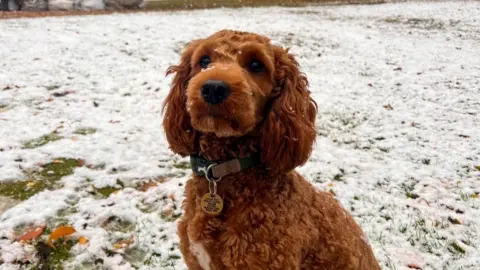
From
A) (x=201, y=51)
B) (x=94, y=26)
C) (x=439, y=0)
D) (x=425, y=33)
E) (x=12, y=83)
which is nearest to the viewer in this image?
(x=201, y=51)

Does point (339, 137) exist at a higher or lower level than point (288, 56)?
lower

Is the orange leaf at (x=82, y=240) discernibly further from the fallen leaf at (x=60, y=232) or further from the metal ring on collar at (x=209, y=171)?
the metal ring on collar at (x=209, y=171)

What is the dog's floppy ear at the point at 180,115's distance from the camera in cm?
271

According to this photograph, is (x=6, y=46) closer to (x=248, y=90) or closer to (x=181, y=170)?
(x=181, y=170)

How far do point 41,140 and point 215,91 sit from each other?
14.4 ft

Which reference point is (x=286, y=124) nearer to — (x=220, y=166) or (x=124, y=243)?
(x=220, y=166)

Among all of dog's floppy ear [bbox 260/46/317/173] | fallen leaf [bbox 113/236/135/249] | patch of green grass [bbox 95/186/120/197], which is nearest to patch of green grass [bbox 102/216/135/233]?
fallen leaf [bbox 113/236/135/249]

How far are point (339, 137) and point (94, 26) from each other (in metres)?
9.84

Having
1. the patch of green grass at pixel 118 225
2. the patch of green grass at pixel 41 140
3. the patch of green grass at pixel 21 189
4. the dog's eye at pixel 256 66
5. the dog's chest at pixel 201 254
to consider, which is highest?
the dog's eye at pixel 256 66

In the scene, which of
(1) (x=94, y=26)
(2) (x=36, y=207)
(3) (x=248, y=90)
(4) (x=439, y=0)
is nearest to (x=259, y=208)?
(3) (x=248, y=90)

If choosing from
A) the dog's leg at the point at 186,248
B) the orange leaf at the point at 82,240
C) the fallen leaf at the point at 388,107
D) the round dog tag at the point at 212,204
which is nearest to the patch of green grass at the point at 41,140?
the orange leaf at the point at 82,240

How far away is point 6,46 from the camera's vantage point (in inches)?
393

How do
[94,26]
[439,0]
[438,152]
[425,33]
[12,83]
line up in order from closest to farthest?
[438,152] → [12,83] → [94,26] → [425,33] → [439,0]

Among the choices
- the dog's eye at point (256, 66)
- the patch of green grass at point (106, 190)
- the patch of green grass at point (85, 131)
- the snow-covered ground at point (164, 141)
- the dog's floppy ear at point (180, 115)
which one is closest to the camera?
the dog's eye at point (256, 66)
